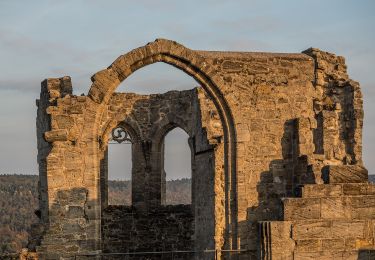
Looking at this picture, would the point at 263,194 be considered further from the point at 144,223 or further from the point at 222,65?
the point at 144,223

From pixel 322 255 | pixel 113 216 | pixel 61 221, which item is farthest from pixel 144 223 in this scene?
pixel 322 255

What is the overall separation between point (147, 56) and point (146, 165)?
6.22 m

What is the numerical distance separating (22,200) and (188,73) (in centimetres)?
3458

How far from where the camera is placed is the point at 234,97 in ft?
48.9

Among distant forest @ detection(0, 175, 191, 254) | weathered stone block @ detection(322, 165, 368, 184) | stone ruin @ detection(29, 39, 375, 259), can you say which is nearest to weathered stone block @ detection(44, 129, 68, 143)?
stone ruin @ detection(29, 39, 375, 259)

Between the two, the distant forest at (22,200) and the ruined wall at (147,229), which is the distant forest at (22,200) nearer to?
the distant forest at (22,200)

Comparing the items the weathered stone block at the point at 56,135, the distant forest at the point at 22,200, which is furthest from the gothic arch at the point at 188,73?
the distant forest at the point at 22,200

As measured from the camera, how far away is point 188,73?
14.9 meters

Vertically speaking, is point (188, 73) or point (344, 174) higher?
point (188, 73)

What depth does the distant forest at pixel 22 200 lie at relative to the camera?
36875 millimetres

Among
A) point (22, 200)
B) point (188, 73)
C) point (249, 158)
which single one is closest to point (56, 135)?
point (188, 73)

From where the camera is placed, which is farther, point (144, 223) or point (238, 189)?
point (144, 223)

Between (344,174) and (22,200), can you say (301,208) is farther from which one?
(22,200)

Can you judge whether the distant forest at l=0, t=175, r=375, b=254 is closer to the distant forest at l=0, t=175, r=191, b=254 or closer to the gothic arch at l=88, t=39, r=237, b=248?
the distant forest at l=0, t=175, r=191, b=254
